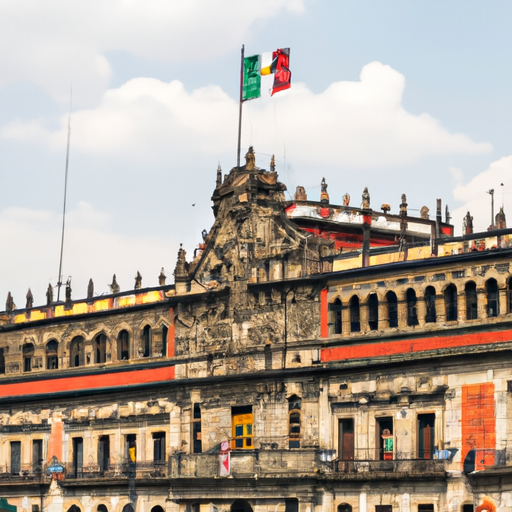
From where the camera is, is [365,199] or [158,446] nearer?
[158,446]

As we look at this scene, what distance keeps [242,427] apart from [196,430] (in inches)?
→ 114

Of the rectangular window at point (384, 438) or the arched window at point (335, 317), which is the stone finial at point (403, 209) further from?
the rectangular window at point (384, 438)

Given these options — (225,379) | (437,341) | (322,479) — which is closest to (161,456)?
(225,379)

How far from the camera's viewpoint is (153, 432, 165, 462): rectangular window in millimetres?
71250

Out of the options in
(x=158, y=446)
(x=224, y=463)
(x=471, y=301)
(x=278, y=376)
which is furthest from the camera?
(x=158, y=446)

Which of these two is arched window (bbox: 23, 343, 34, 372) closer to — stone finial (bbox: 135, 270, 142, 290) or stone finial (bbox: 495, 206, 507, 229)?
stone finial (bbox: 135, 270, 142, 290)

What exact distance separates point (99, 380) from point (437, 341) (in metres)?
20.2

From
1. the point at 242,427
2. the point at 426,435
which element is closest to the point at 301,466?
the point at 242,427

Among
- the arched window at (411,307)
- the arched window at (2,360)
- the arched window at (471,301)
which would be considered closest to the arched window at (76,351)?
the arched window at (2,360)

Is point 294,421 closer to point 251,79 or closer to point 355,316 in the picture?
point 355,316

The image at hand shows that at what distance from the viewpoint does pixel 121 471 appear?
72.6 metres

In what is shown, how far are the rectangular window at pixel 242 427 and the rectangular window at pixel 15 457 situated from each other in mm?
15053

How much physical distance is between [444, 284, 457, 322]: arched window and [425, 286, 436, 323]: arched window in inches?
22.4

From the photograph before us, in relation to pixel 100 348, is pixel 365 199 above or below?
above
